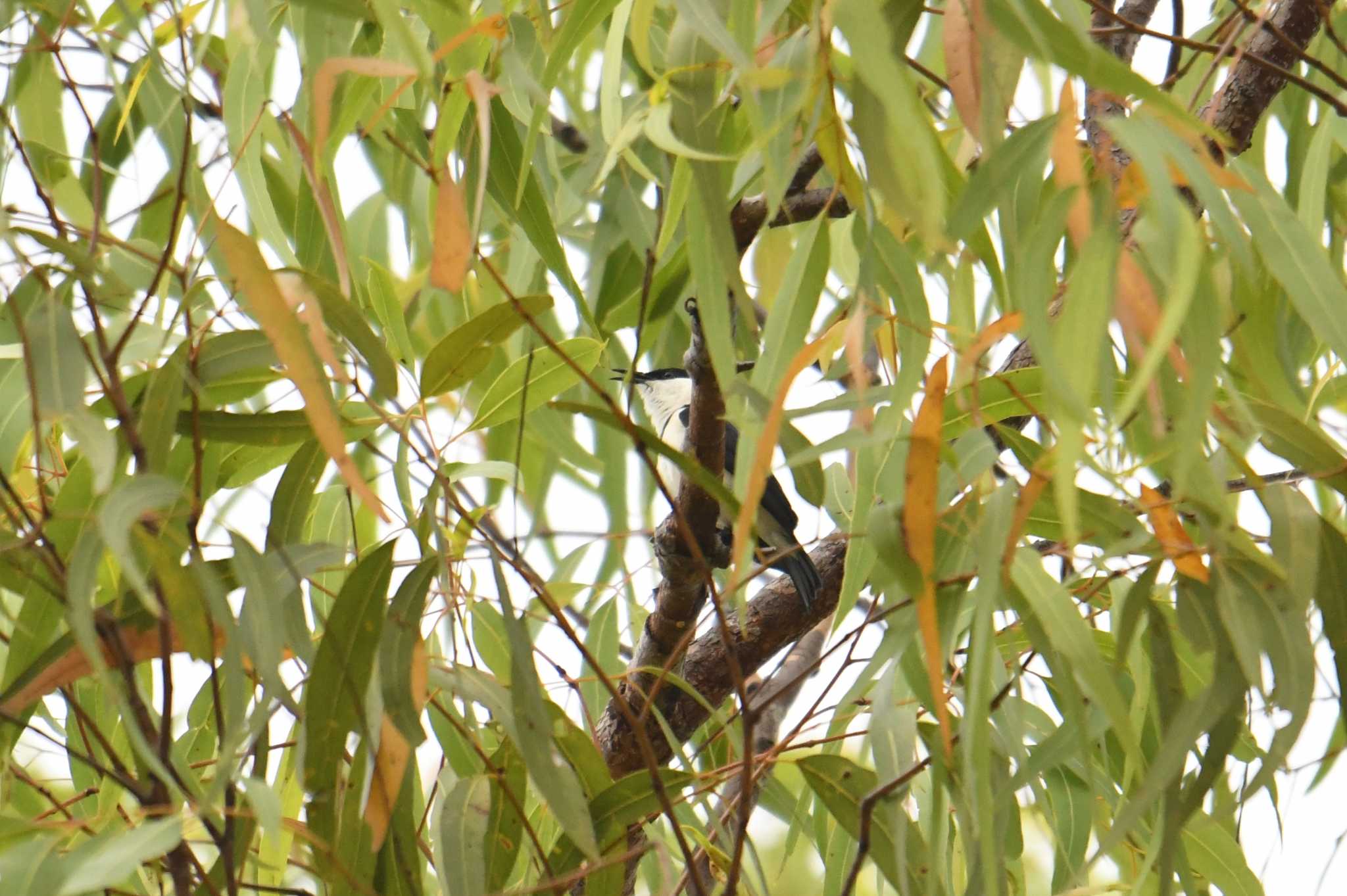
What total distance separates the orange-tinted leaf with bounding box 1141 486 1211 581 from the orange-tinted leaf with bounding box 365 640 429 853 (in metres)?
0.58

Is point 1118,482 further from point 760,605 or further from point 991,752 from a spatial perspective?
point 760,605

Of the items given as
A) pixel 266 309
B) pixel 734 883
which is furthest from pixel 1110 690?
pixel 266 309

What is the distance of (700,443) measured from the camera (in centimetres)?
156

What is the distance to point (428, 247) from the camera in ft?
6.82

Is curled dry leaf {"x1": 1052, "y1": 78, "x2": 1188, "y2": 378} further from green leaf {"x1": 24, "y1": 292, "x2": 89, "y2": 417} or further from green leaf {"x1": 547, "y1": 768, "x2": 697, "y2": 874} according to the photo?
green leaf {"x1": 24, "y1": 292, "x2": 89, "y2": 417}

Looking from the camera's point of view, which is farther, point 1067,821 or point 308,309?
point 1067,821

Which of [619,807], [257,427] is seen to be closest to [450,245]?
[257,427]

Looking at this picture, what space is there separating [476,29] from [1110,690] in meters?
0.67

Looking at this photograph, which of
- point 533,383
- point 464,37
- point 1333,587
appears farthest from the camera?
point 533,383

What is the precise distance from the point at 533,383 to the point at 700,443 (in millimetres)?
253

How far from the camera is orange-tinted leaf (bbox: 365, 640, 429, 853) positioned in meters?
1.07

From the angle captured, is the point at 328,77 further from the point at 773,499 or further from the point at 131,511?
the point at 773,499

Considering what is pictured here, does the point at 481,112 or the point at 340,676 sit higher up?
the point at 481,112

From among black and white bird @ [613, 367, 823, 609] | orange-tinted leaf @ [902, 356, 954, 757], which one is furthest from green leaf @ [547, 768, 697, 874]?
black and white bird @ [613, 367, 823, 609]
